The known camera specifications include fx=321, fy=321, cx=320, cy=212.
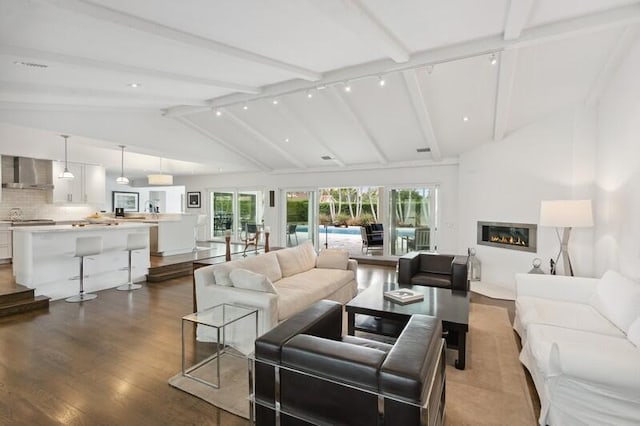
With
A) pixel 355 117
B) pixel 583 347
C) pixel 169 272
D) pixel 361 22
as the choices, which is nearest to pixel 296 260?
pixel 355 117

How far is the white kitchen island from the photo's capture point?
186 inches

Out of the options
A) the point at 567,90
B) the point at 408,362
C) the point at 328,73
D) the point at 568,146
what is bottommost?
the point at 408,362

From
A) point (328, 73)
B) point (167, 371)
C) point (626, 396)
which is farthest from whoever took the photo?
point (328, 73)

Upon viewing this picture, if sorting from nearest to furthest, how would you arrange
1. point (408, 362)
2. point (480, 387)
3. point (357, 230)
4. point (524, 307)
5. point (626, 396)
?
point (408, 362)
point (626, 396)
point (480, 387)
point (524, 307)
point (357, 230)

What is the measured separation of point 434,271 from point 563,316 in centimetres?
211

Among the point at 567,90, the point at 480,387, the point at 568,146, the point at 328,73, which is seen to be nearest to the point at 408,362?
the point at 480,387

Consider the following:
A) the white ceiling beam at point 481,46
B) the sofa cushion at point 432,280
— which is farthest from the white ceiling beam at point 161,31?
the sofa cushion at point 432,280

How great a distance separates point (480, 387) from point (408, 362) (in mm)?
1474

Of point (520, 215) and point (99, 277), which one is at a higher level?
point (520, 215)

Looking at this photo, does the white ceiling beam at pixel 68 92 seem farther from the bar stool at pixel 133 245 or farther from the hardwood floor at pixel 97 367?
the hardwood floor at pixel 97 367

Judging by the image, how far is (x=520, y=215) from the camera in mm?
5559

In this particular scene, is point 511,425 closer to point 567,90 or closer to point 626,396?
point 626,396

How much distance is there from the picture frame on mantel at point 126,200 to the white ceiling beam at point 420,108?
11326 mm

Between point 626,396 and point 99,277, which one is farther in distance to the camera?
point 99,277
